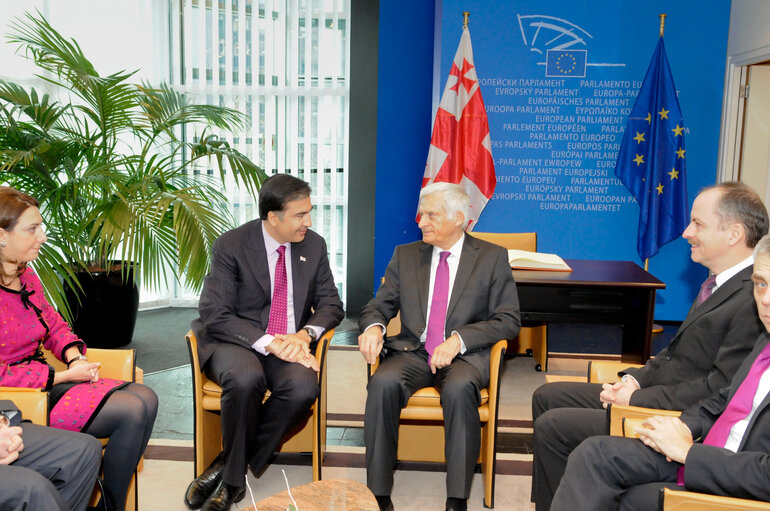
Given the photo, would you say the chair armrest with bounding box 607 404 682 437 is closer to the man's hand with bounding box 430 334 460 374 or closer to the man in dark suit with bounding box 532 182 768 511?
the man in dark suit with bounding box 532 182 768 511

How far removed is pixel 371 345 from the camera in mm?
2879

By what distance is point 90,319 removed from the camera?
4809mm

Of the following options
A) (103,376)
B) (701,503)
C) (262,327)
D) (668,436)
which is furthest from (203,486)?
(701,503)

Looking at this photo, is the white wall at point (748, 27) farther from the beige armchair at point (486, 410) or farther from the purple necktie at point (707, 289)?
the beige armchair at point (486, 410)

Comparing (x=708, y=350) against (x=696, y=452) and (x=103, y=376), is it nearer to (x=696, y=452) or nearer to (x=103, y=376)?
(x=696, y=452)

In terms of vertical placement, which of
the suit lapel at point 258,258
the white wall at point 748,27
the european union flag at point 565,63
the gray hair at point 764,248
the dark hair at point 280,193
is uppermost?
the white wall at point 748,27

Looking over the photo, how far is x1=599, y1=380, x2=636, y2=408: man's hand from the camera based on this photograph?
2496 mm

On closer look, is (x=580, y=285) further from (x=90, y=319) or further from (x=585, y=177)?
(x=90, y=319)

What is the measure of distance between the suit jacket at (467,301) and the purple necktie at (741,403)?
3.39 feet

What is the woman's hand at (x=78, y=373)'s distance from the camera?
8.36ft

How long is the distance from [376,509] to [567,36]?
469 cm

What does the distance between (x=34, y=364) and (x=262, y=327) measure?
3.05 ft

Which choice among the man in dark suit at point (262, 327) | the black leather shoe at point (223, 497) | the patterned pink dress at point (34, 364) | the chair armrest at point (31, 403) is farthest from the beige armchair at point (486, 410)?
the chair armrest at point (31, 403)

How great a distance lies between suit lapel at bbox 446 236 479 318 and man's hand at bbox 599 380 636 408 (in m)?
0.73
